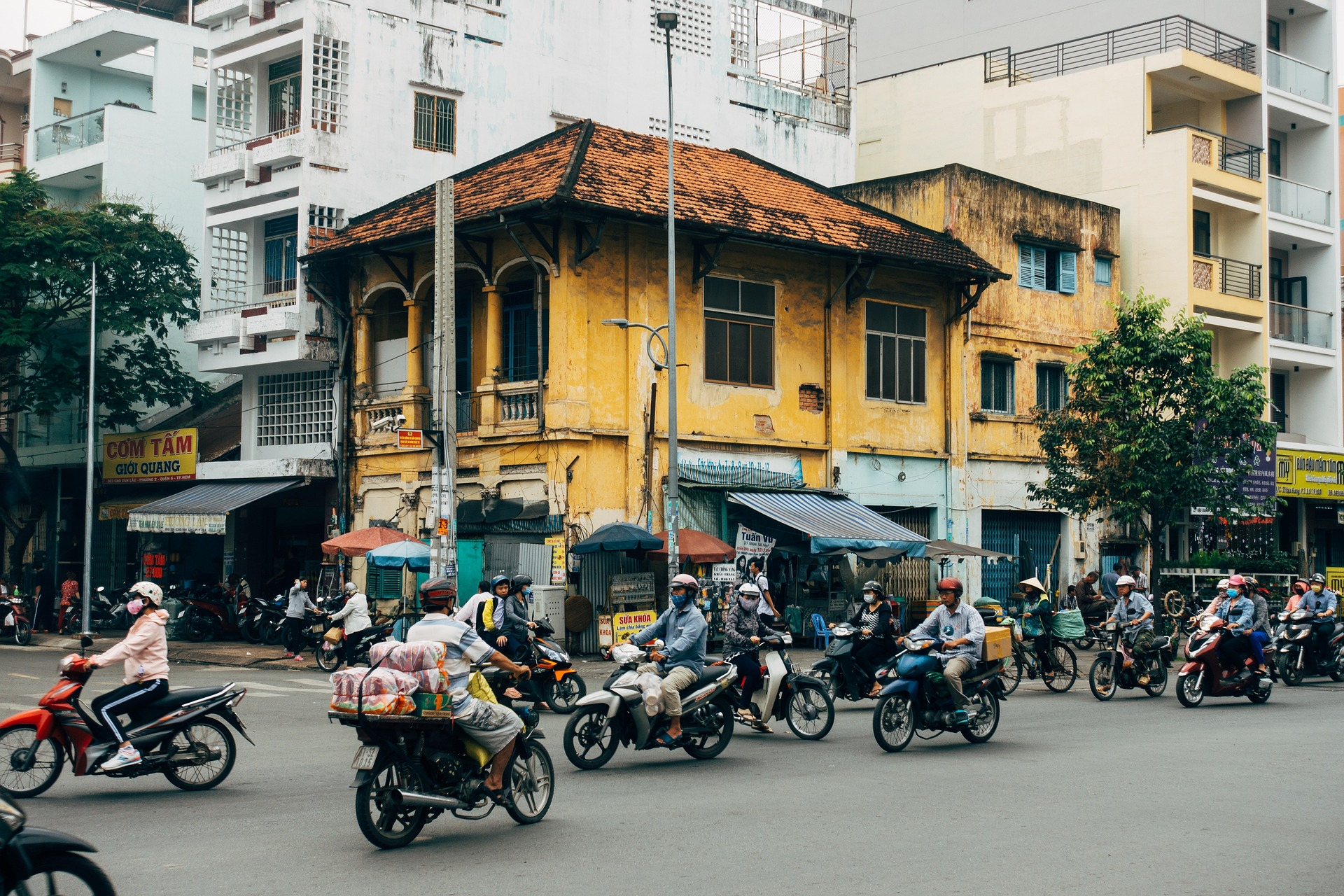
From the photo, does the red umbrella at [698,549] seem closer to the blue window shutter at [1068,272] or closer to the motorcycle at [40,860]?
the blue window shutter at [1068,272]

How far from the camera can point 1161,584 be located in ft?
98.5

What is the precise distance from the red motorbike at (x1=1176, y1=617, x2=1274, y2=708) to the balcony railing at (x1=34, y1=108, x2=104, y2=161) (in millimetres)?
28416


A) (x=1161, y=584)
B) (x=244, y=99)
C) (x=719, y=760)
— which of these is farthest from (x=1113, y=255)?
(x=719, y=760)

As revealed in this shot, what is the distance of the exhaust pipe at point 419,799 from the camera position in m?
8.01

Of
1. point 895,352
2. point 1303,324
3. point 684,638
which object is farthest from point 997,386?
point 684,638

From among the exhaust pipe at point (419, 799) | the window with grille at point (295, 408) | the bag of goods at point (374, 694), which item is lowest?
the exhaust pipe at point (419, 799)

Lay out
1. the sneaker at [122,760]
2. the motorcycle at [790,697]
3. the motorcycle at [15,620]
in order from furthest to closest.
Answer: the motorcycle at [15,620] < the motorcycle at [790,697] < the sneaker at [122,760]

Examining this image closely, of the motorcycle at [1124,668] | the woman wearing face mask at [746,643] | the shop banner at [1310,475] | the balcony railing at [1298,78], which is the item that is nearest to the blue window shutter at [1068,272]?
the shop banner at [1310,475]

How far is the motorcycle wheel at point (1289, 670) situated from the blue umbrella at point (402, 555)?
13.6 meters

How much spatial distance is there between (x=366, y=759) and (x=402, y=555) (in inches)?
601

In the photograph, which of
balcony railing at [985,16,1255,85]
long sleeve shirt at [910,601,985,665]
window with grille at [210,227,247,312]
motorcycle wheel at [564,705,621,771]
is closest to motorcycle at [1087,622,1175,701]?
long sleeve shirt at [910,601,985,665]

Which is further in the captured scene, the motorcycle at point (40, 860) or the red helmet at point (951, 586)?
the red helmet at point (951, 586)

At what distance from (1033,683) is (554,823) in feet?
43.5

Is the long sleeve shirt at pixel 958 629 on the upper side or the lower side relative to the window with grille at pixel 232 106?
lower
